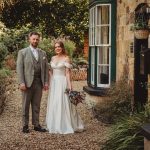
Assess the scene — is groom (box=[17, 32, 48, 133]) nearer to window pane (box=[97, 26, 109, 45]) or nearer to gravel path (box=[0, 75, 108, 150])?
gravel path (box=[0, 75, 108, 150])

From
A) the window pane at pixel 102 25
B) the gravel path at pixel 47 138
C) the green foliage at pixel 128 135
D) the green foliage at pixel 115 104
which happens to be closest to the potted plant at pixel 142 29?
the green foliage at pixel 115 104

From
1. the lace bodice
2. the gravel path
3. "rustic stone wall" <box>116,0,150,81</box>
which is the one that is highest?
"rustic stone wall" <box>116,0,150,81</box>

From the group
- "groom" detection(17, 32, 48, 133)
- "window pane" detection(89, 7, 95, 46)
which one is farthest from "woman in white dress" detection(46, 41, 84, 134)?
"window pane" detection(89, 7, 95, 46)

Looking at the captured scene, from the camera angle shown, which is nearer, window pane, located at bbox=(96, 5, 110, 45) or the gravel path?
the gravel path

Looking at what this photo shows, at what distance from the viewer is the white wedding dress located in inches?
373

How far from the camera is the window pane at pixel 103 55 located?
1373 centimetres

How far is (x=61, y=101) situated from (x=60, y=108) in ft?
0.43

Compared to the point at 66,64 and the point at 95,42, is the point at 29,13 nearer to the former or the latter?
the point at 95,42

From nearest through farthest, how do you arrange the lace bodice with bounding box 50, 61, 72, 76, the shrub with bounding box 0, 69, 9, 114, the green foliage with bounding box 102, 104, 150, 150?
the green foliage with bounding box 102, 104, 150, 150, the lace bodice with bounding box 50, 61, 72, 76, the shrub with bounding box 0, 69, 9, 114

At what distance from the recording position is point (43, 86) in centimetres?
942

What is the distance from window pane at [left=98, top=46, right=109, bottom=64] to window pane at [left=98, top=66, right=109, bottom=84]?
16cm

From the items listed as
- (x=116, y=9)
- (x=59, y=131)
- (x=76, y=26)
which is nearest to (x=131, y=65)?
(x=116, y=9)

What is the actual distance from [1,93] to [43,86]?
9.44ft

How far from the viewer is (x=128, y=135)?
6938 millimetres
